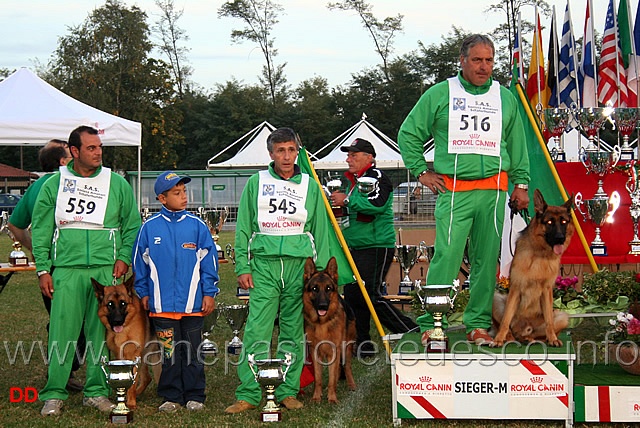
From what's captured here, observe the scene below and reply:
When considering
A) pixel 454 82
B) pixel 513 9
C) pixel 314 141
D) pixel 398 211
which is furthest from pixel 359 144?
pixel 314 141

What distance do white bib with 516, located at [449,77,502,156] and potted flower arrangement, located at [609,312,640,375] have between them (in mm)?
1390

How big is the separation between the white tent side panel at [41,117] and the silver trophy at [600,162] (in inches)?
308

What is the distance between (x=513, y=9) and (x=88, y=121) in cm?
3177

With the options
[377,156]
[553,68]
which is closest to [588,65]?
[553,68]

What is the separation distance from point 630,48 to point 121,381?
332 inches

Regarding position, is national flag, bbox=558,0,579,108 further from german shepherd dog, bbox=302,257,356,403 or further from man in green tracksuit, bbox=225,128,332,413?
man in green tracksuit, bbox=225,128,332,413

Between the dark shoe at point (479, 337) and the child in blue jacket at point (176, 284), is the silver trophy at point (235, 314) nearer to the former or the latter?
the child in blue jacket at point (176, 284)

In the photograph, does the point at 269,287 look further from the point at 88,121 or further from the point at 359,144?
the point at 88,121

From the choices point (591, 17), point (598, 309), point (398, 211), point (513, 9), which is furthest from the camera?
point (513, 9)

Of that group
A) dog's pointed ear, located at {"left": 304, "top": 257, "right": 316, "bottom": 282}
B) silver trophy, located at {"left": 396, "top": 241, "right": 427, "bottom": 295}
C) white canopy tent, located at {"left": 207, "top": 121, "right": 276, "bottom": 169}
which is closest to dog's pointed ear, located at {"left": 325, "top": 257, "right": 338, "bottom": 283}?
dog's pointed ear, located at {"left": 304, "top": 257, "right": 316, "bottom": 282}

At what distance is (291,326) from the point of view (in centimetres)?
545

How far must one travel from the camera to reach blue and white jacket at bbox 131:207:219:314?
532 centimetres

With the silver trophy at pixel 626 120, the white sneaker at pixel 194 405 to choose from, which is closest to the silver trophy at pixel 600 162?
the silver trophy at pixel 626 120

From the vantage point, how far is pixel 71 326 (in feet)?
17.5
